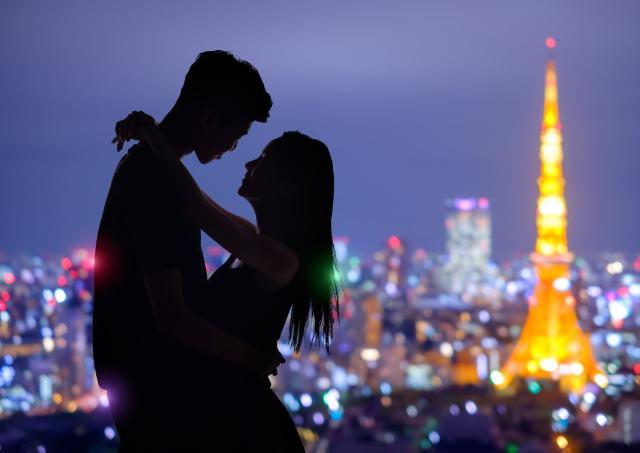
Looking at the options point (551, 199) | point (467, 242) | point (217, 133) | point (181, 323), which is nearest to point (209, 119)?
point (217, 133)

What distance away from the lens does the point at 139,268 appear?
154 cm

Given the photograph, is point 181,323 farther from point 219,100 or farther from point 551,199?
point 551,199

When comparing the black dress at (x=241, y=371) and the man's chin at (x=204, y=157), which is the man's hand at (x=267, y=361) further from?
the man's chin at (x=204, y=157)

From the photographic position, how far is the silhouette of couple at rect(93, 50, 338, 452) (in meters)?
1.55

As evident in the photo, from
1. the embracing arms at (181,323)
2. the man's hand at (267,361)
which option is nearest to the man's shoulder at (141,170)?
the embracing arms at (181,323)

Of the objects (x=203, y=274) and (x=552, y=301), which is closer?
(x=203, y=274)

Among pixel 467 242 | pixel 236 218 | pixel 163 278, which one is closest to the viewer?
pixel 163 278

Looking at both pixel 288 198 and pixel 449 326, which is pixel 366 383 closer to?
pixel 449 326

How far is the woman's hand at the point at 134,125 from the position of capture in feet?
5.20

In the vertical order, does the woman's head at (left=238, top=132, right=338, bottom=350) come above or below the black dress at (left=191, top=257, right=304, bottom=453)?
above

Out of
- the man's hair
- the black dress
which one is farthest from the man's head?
the black dress

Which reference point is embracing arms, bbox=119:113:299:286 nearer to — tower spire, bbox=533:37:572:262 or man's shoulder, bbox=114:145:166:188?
man's shoulder, bbox=114:145:166:188

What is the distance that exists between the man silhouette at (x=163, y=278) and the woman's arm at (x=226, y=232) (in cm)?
1

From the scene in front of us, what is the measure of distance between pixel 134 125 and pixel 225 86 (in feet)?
0.37
